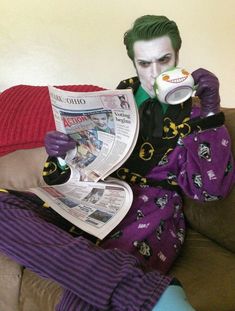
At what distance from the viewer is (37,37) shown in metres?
1.57

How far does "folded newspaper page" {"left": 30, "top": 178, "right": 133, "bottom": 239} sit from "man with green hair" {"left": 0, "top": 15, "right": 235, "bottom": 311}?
4cm

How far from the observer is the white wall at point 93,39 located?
4.97 ft

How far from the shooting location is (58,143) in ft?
3.23

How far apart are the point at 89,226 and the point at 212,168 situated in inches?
11.6

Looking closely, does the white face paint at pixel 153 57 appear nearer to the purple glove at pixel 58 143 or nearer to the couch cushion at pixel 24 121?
the purple glove at pixel 58 143

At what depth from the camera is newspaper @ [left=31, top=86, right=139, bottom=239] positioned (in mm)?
922

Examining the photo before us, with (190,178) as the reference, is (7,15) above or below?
above

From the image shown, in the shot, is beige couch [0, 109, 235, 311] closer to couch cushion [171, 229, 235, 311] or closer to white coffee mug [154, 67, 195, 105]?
couch cushion [171, 229, 235, 311]

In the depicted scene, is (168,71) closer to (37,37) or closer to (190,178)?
(190,178)

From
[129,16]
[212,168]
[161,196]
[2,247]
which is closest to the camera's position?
[2,247]

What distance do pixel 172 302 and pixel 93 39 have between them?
114cm

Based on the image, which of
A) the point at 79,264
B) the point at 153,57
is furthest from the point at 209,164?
the point at 79,264

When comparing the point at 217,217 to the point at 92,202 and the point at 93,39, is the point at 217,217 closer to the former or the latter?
the point at 92,202

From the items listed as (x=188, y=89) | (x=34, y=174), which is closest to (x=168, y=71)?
(x=188, y=89)
